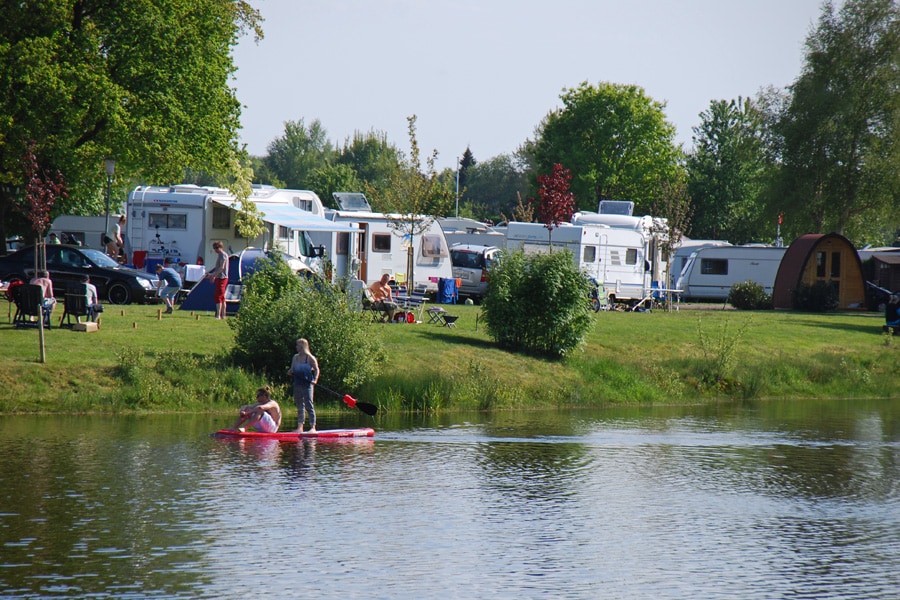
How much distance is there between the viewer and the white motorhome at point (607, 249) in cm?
4447

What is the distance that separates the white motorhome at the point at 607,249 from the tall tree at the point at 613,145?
29.8 metres

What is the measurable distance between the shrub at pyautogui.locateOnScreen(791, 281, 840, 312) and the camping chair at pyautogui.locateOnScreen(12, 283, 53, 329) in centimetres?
3211

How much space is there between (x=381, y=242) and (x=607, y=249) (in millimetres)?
8647

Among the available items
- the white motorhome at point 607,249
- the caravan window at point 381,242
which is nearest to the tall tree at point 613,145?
the white motorhome at point 607,249

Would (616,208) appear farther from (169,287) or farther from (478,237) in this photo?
(169,287)

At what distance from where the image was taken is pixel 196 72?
136 feet

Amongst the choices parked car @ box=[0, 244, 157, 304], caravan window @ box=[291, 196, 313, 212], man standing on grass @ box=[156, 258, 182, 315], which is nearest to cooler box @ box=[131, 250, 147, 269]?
parked car @ box=[0, 244, 157, 304]

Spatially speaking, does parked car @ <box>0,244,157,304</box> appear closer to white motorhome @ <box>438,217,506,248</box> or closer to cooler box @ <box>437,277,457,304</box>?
cooler box @ <box>437,277,457,304</box>

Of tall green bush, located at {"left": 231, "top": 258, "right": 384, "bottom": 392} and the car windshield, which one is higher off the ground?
the car windshield

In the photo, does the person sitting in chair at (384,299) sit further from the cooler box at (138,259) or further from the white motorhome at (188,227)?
the cooler box at (138,259)

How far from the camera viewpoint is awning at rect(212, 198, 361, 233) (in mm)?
39406

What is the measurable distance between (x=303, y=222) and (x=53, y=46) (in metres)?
9.69

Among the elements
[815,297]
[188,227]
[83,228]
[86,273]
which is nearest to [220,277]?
[86,273]

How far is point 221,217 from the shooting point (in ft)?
131
